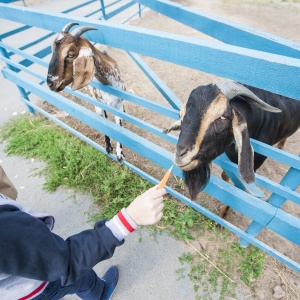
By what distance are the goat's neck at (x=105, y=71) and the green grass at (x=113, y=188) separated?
1042mm

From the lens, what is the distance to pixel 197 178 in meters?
1.68

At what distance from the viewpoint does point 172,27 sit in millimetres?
7996

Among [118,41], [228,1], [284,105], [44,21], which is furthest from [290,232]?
[228,1]

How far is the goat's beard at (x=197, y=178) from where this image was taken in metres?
1.62

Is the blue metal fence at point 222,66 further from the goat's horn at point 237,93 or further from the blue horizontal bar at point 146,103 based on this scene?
the goat's horn at point 237,93

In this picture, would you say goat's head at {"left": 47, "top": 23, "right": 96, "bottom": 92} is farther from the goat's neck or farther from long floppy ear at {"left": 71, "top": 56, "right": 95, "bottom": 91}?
the goat's neck

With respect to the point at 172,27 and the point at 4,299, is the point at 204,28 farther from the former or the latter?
the point at 172,27

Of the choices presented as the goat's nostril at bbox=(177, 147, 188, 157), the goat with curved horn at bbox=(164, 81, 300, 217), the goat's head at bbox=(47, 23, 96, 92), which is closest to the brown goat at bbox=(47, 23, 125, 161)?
the goat's head at bbox=(47, 23, 96, 92)

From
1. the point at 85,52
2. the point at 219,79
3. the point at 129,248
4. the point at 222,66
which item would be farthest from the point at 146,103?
the point at 219,79

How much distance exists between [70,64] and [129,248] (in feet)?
5.89

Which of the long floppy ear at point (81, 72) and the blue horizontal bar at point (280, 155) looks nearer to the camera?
the blue horizontal bar at point (280, 155)

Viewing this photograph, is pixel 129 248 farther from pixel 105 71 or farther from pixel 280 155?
pixel 105 71

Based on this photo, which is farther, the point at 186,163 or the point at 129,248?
the point at 129,248

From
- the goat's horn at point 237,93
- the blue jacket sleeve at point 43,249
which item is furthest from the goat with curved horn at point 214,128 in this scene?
the blue jacket sleeve at point 43,249
